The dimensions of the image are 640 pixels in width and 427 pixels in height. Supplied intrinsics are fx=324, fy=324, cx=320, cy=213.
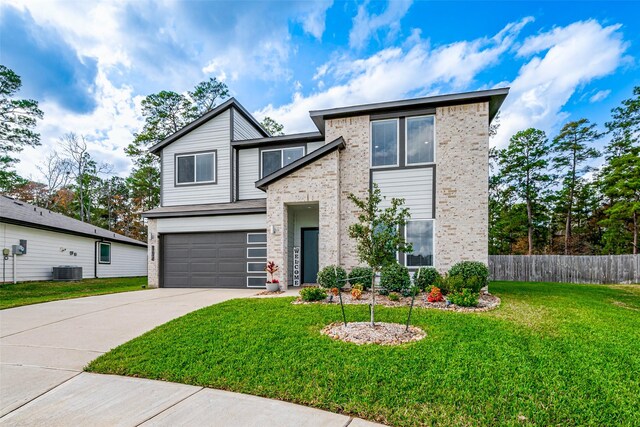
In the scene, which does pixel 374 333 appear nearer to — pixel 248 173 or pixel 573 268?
pixel 248 173

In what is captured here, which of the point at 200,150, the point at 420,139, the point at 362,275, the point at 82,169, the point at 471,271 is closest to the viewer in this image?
the point at 471,271

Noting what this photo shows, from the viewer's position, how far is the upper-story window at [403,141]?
10.4 m

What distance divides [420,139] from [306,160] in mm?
3754

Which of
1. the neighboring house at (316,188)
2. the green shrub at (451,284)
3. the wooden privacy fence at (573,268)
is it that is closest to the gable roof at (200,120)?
the neighboring house at (316,188)

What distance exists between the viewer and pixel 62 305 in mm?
8539

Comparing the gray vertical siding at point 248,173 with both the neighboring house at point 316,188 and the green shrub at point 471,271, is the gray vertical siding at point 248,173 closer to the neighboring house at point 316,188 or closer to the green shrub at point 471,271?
the neighboring house at point 316,188

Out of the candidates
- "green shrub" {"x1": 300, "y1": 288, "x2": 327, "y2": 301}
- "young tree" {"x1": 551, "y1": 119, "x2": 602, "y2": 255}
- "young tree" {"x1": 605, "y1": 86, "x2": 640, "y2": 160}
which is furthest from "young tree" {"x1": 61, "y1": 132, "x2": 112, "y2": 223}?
"young tree" {"x1": 605, "y1": 86, "x2": 640, "y2": 160}

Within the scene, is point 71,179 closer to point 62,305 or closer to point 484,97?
point 62,305

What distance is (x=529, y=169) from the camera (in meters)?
23.7

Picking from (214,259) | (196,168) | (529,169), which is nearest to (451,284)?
(214,259)

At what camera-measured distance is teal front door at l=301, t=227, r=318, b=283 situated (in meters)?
12.5

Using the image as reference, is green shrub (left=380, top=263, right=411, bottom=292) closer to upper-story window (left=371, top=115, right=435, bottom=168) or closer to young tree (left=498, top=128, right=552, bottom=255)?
upper-story window (left=371, top=115, right=435, bottom=168)

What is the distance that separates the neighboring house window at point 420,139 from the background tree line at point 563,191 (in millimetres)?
17268

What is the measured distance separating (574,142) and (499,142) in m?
4.69
